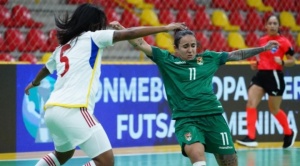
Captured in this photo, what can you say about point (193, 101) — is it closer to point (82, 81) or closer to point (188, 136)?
point (188, 136)

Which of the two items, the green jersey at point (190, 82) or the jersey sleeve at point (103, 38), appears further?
the green jersey at point (190, 82)

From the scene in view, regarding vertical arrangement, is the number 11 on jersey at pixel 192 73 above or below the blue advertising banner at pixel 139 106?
above

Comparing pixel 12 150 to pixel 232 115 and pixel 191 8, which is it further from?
pixel 191 8

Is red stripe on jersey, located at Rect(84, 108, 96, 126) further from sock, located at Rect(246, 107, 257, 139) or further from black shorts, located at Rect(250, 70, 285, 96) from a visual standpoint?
black shorts, located at Rect(250, 70, 285, 96)

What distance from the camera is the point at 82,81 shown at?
6977 millimetres

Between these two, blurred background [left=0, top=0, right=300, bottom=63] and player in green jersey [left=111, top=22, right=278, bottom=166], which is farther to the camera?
blurred background [left=0, top=0, right=300, bottom=63]

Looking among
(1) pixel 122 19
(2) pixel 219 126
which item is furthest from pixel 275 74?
(2) pixel 219 126

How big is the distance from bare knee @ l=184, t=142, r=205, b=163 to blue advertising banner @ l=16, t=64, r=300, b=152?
5.03 metres

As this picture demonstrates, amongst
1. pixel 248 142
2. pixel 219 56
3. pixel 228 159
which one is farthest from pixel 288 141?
pixel 228 159

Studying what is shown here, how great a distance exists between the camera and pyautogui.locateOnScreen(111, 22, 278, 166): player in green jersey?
7945mm

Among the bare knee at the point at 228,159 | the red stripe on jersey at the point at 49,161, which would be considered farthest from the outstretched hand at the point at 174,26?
the red stripe on jersey at the point at 49,161

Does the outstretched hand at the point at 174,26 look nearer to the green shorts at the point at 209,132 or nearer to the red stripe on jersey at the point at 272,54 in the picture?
the green shorts at the point at 209,132

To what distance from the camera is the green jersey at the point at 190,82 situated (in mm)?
8023

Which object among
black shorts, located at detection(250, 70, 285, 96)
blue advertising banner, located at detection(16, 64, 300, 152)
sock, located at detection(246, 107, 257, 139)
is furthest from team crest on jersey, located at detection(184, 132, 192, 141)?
black shorts, located at detection(250, 70, 285, 96)
